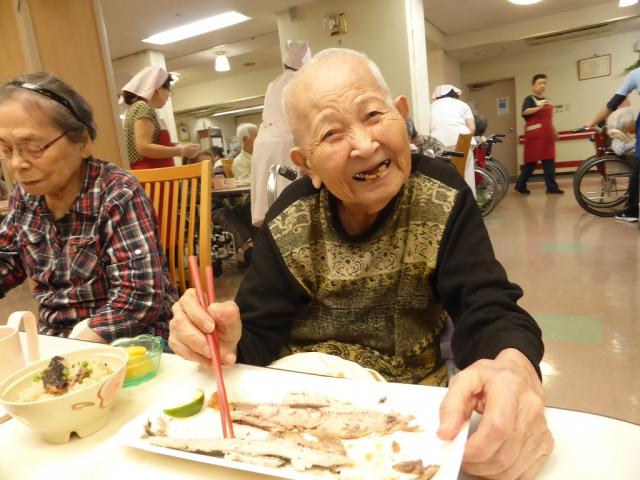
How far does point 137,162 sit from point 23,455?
3022 mm

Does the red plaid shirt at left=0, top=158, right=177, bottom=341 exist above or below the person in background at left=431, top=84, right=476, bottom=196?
below

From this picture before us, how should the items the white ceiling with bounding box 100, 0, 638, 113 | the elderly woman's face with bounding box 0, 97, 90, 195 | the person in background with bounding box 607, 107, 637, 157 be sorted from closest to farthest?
the elderly woman's face with bounding box 0, 97, 90, 195 < the person in background with bounding box 607, 107, 637, 157 < the white ceiling with bounding box 100, 0, 638, 113

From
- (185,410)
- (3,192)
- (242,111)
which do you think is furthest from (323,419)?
(242,111)

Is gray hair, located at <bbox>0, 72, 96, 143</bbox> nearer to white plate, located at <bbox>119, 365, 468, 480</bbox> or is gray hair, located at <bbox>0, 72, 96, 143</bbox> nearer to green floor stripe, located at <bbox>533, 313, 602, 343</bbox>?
white plate, located at <bbox>119, 365, 468, 480</bbox>

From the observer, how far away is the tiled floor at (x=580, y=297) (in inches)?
73.7

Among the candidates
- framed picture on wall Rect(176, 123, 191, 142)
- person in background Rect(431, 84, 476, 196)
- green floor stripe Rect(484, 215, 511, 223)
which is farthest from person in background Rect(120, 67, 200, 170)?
framed picture on wall Rect(176, 123, 191, 142)

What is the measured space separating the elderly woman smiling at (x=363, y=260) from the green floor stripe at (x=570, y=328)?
5.60 feet

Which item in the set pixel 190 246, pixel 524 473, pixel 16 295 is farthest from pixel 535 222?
pixel 16 295

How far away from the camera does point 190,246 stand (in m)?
1.52

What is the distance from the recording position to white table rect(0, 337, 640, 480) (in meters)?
0.44

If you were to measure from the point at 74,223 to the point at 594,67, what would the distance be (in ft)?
36.5

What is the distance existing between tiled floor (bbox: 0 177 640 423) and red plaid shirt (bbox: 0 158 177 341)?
60.8 inches

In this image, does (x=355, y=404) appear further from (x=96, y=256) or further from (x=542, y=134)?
(x=542, y=134)

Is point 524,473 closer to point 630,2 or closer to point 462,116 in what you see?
point 462,116
